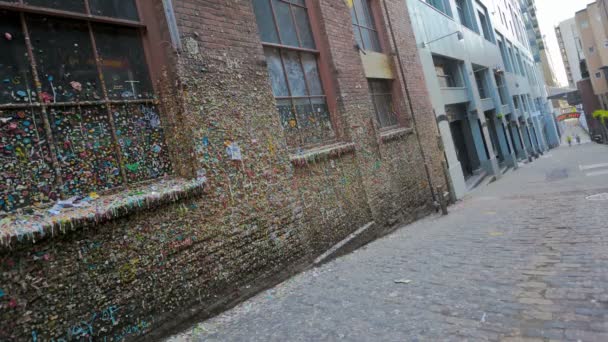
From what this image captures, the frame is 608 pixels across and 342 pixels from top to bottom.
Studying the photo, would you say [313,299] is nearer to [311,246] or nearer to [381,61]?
[311,246]

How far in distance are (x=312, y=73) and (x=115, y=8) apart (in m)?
3.41

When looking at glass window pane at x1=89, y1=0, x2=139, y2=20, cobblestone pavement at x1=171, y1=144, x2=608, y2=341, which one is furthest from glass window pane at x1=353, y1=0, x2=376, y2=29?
glass window pane at x1=89, y1=0, x2=139, y2=20

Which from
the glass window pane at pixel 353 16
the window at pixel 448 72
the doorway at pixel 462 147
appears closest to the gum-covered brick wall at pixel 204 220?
the glass window pane at pixel 353 16

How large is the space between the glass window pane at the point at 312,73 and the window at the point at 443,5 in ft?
31.9

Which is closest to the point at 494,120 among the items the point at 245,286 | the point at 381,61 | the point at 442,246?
the point at 381,61

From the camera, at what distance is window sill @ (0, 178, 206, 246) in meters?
2.86

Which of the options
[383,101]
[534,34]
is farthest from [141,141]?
[534,34]

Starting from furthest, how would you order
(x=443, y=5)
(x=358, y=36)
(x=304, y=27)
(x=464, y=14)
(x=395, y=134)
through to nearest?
1. (x=464, y=14)
2. (x=443, y=5)
3. (x=358, y=36)
4. (x=395, y=134)
5. (x=304, y=27)

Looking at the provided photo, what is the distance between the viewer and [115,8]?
3.98 metres

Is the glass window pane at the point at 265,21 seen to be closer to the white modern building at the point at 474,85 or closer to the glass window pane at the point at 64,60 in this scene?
the glass window pane at the point at 64,60

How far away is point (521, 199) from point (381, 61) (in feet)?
16.2

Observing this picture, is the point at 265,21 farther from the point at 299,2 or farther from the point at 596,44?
the point at 596,44

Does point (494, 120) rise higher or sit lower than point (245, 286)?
higher

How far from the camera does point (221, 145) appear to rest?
14.3ft
